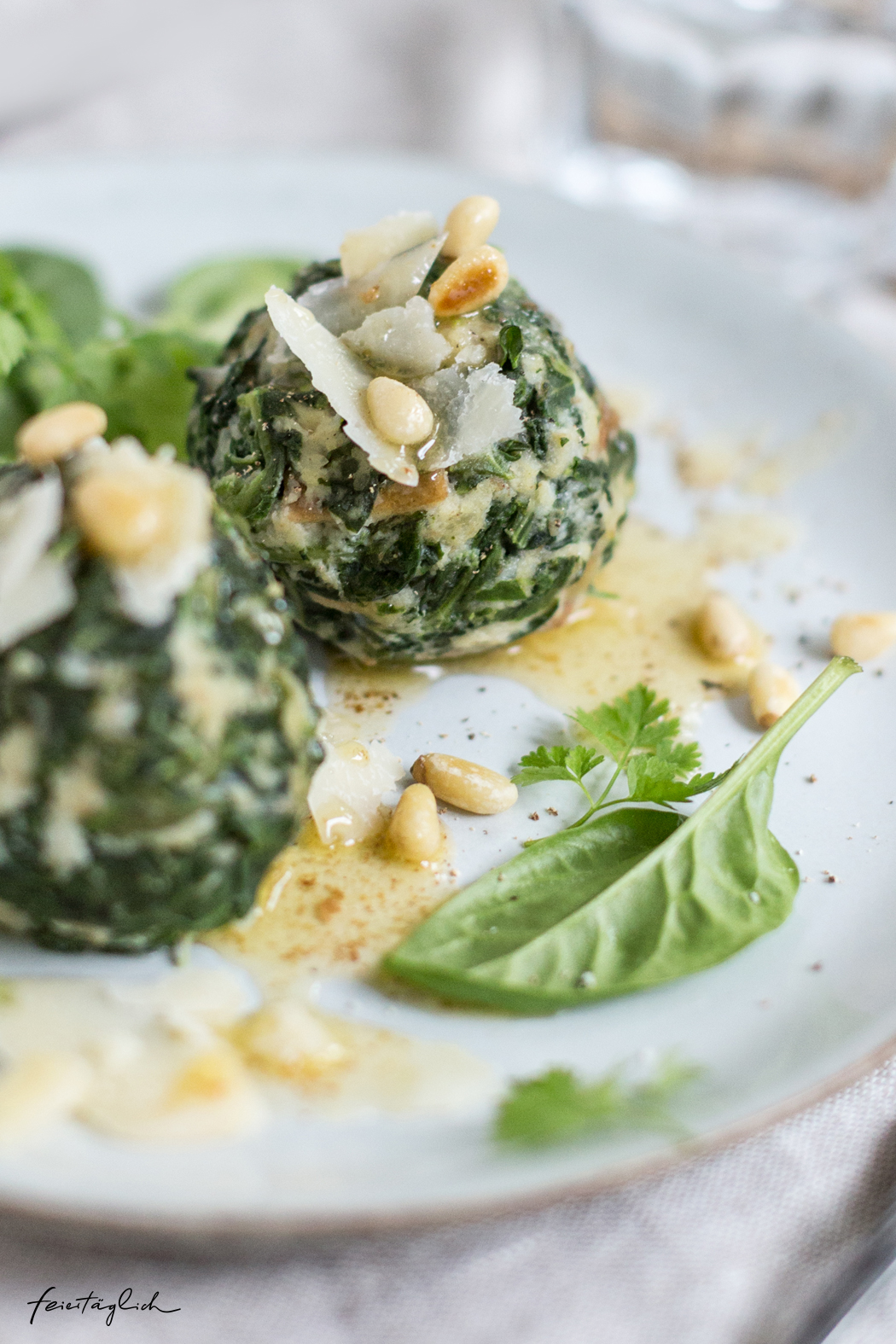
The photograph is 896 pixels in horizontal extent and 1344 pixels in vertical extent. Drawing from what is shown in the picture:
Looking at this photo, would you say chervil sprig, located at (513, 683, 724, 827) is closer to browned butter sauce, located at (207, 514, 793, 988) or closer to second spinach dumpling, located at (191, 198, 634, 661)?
browned butter sauce, located at (207, 514, 793, 988)

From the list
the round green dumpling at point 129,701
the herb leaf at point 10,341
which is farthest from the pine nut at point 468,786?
the herb leaf at point 10,341

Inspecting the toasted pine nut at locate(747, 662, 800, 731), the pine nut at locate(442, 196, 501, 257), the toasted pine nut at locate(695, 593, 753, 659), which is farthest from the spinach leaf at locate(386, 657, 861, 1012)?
the pine nut at locate(442, 196, 501, 257)

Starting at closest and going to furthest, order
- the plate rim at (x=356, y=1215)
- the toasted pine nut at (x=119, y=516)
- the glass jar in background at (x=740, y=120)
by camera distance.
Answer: the plate rim at (x=356, y=1215)
the toasted pine nut at (x=119, y=516)
the glass jar in background at (x=740, y=120)

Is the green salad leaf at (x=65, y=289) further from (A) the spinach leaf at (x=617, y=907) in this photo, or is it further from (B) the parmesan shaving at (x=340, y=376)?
(A) the spinach leaf at (x=617, y=907)

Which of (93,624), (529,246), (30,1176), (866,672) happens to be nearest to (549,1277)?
(30,1176)

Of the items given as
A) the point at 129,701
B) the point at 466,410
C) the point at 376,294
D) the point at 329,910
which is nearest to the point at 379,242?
the point at 376,294

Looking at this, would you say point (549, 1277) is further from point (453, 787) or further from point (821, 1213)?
point (453, 787)
